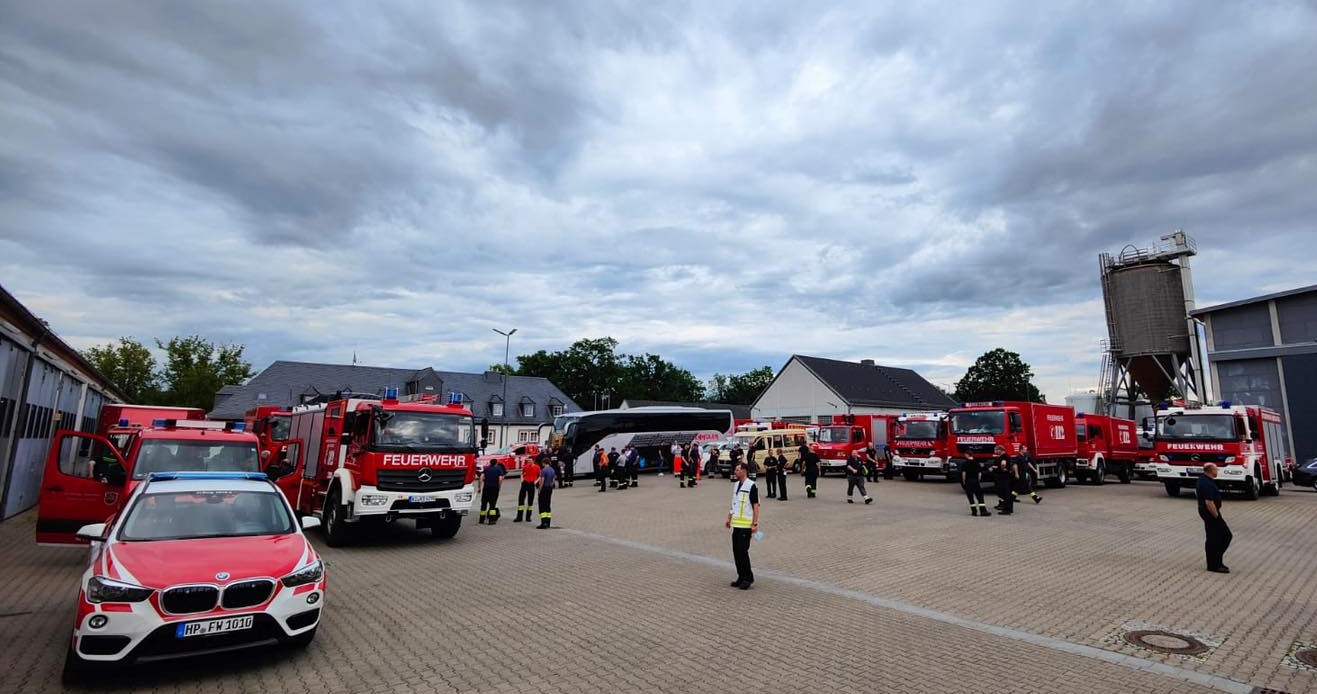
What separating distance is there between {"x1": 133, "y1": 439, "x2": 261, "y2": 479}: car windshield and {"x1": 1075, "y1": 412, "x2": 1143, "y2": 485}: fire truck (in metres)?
27.4

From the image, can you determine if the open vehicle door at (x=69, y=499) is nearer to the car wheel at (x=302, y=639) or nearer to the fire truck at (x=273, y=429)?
the car wheel at (x=302, y=639)

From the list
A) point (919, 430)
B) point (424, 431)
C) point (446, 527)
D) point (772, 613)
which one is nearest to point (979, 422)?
point (919, 430)

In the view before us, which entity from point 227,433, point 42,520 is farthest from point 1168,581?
point 42,520

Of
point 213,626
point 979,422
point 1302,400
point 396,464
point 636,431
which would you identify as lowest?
point 213,626

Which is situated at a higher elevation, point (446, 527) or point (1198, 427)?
point (1198, 427)

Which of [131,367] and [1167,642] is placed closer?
[1167,642]

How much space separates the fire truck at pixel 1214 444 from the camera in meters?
18.5

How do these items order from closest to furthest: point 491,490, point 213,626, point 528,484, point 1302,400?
point 213,626 → point 491,490 → point 528,484 → point 1302,400

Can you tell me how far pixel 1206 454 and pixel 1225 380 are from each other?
68.9 ft

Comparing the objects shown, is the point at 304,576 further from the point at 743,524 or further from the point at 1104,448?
the point at 1104,448

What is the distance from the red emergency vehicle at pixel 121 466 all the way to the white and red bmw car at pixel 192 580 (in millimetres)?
3288

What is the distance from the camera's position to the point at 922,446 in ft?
85.8

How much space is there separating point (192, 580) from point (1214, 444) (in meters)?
23.9

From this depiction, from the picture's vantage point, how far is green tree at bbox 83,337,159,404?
207ft
